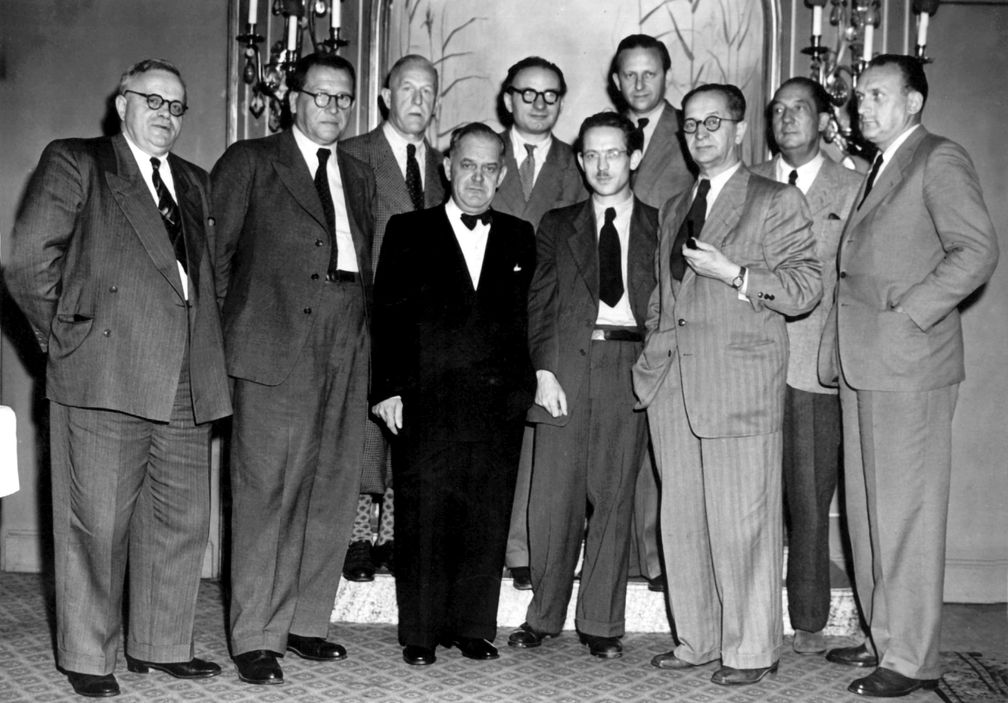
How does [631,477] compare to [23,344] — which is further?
[23,344]

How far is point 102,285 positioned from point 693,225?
1.73m

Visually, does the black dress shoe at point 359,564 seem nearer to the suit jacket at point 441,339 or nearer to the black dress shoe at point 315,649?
the black dress shoe at point 315,649

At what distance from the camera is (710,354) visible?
10.8 feet

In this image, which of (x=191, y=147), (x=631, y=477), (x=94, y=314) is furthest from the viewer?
(x=191, y=147)

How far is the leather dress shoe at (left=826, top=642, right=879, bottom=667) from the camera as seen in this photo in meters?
3.55

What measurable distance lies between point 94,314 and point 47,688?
3.55ft

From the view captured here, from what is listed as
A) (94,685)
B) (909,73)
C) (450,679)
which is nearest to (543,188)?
(909,73)

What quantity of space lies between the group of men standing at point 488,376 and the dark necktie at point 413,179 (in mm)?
230

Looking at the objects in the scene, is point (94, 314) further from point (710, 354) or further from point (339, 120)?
point (710, 354)

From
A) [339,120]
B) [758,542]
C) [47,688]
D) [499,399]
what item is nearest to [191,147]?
[339,120]

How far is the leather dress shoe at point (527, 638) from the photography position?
11.9ft

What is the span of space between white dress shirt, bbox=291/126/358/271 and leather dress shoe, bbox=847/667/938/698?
1.96 m

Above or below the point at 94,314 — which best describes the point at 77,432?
below

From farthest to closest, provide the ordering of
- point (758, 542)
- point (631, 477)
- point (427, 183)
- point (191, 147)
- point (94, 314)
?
point (191, 147)
point (427, 183)
point (631, 477)
point (758, 542)
point (94, 314)
